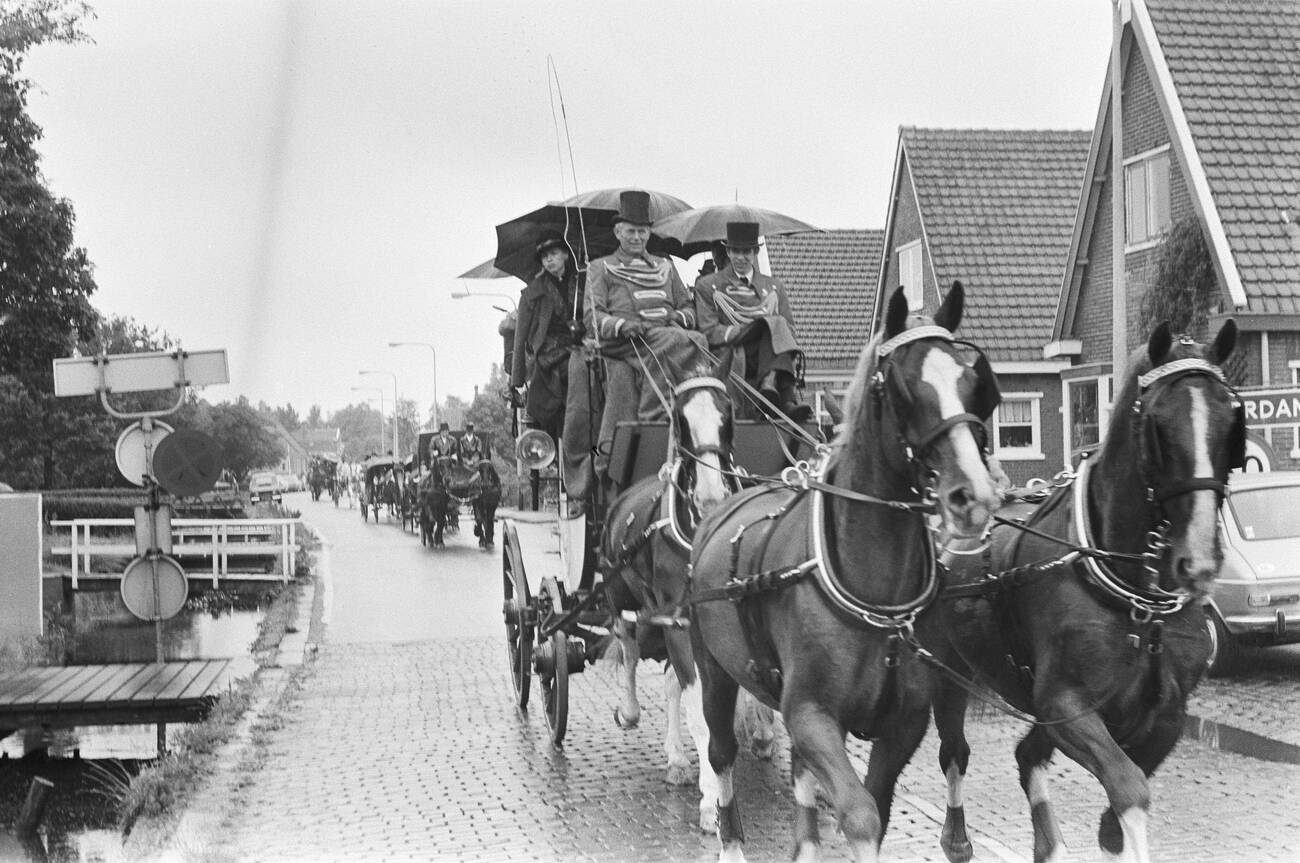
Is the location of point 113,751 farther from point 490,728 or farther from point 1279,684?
point 1279,684

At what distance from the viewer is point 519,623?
9227 millimetres

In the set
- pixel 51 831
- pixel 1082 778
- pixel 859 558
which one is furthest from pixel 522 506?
pixel 859 558

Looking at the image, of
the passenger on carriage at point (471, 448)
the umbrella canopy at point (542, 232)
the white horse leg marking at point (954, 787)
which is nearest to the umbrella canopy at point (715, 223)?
the umbrella canopy at point (542, 232)

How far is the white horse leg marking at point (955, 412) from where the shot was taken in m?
3.76

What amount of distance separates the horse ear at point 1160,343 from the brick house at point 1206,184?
990cm

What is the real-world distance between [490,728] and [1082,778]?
3988 mm

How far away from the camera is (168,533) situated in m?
11.0

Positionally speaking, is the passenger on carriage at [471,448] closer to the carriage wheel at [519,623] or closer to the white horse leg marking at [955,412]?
the carriage wheel at [519,623]

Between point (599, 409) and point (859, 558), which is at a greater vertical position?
point (599, 409)

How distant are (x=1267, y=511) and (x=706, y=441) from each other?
666 cm

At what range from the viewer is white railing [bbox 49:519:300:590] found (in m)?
18.5

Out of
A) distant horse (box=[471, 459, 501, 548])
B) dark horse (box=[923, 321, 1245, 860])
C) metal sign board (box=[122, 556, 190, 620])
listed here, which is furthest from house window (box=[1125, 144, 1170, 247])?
distant horse (box=[471, 459, 501, 548])

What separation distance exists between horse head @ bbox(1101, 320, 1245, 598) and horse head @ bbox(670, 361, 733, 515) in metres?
2.14

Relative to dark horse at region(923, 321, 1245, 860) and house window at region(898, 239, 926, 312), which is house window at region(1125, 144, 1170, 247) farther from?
dark horse at region(923, 321, 1245, 860)
